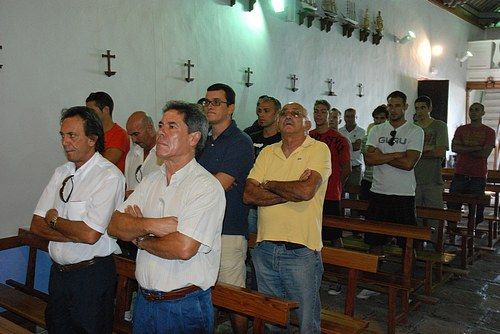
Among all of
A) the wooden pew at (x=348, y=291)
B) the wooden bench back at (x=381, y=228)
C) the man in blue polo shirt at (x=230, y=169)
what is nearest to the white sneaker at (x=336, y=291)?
the wooden bench back at (x=381, y=228)

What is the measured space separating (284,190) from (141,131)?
1.51 m

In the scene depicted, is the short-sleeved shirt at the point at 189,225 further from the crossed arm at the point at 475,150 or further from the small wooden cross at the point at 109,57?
the crossed arm at the point at 475,150

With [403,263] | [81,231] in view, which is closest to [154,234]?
[81,231]

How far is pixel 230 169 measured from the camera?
8.64 ft

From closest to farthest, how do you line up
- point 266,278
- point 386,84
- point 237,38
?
point 266,278
point 237,38
point 386,84

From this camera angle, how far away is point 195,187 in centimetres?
178

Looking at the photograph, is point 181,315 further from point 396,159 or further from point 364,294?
point 364,294

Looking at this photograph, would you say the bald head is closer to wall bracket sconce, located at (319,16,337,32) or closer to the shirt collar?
the shirt collar

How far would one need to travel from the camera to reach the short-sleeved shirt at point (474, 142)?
5.55m

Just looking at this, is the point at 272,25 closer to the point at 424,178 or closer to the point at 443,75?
the point at 424,178

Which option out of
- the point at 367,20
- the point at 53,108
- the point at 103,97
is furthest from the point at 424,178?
the point at 367,20

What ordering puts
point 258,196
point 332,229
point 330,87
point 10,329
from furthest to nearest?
point 330,87 < point 332,229 < point 258,196 < point 10,329

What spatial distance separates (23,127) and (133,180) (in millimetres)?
1137

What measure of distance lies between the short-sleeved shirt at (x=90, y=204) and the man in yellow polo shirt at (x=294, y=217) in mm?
776
